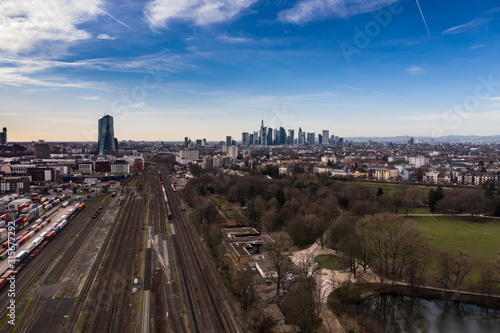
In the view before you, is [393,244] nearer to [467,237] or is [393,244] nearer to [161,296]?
[467,237]

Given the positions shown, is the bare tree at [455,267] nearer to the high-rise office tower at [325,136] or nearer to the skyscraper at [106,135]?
the skyscraper at [106,135]

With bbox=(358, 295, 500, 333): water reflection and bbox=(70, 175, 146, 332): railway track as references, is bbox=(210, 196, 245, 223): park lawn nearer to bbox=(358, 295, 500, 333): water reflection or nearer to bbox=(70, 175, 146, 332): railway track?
bbox=(70, 175, 146, 332): railway track

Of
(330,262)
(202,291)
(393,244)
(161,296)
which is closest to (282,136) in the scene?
(330,262)

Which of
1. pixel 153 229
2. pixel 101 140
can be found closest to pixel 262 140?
pixel 101 140

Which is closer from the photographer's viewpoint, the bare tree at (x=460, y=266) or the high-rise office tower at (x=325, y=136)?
the bare tree at (x=460, y=266)

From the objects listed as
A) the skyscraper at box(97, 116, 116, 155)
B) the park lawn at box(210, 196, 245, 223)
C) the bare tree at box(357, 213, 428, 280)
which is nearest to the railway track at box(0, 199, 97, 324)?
the park lawn at box(210, 196, 245, 223)

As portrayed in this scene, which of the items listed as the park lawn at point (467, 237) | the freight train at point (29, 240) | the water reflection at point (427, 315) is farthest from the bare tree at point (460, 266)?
the freight train at point (29, 240)

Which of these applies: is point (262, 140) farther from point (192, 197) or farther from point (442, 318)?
point (442, 318)
